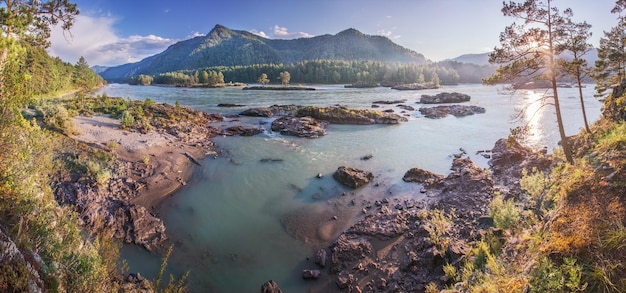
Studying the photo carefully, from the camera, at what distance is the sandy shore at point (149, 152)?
55.5ft

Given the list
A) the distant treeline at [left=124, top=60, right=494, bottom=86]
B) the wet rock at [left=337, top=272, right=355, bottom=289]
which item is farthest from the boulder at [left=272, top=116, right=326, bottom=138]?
the distant treeline at [left=124, top=60, right=494, bottom=86]

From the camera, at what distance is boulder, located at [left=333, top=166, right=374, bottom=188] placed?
18.1m

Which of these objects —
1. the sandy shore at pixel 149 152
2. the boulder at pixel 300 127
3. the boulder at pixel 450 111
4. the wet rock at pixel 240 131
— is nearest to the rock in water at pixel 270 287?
the sandy shore at pixel 149 152

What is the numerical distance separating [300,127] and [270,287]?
23889 millimetres

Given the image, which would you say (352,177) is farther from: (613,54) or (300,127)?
(613,54)

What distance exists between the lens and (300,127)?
32719mm

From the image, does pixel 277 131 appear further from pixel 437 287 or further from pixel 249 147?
pixel 437 287

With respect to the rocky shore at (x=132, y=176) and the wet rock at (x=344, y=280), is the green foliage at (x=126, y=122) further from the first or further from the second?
the wet rock at (x=344, y=280)

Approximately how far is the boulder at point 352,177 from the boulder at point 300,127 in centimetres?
1207

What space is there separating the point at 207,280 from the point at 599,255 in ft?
35.1

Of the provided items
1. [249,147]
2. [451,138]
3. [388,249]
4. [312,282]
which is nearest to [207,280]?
[312,282]

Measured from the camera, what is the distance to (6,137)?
7461mm

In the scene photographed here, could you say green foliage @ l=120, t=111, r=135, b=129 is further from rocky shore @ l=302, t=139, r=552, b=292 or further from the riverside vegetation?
rocky shore @ l=302, t=139, r=552, b=292

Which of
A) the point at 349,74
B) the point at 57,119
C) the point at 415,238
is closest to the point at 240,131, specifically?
the point at 57,119
